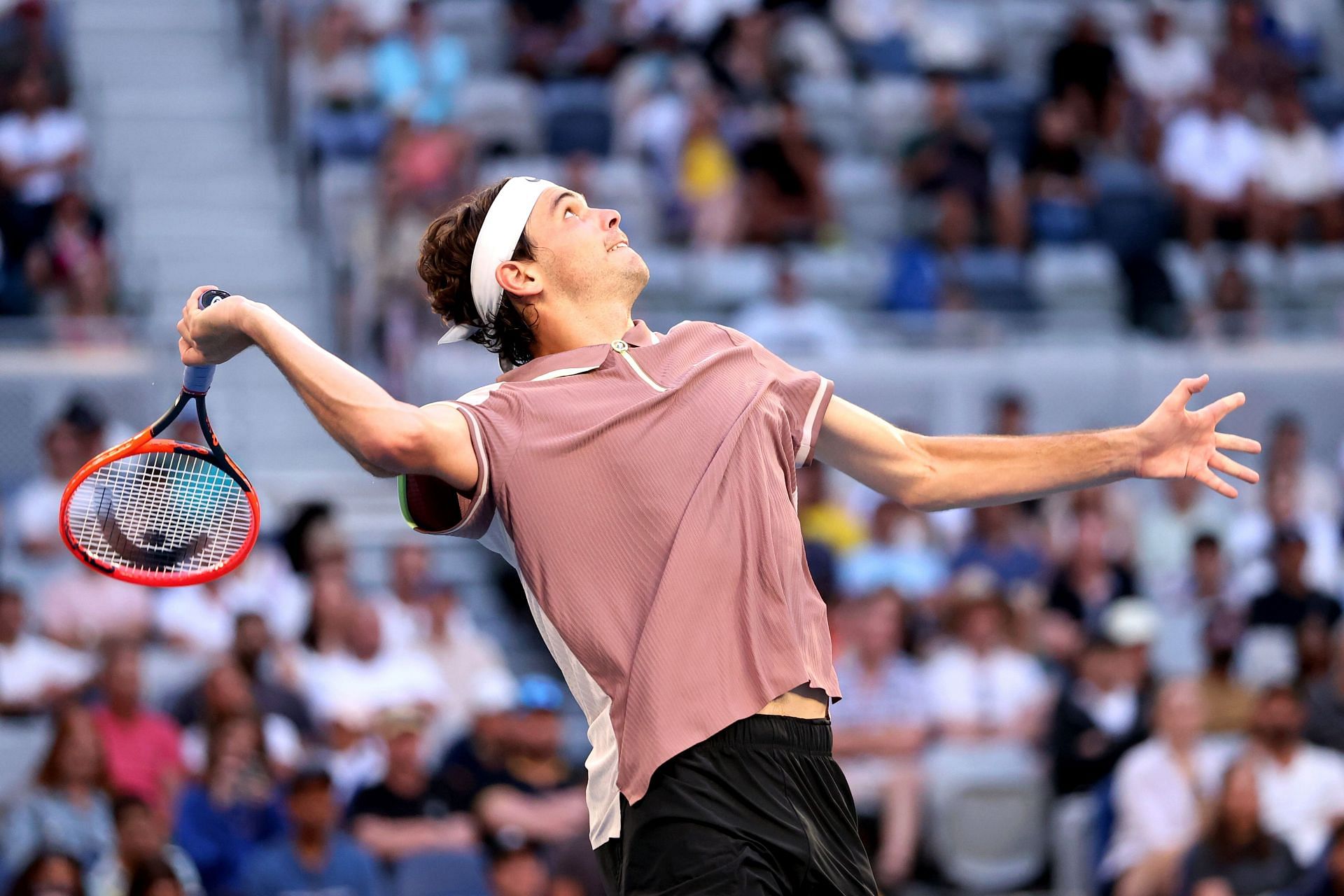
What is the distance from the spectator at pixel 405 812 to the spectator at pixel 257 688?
1.98 feet

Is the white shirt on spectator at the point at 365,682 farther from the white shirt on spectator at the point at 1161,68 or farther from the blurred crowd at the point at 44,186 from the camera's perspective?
the white shirt on spectator at the point at 1161,68

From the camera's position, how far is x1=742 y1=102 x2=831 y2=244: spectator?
1383cm

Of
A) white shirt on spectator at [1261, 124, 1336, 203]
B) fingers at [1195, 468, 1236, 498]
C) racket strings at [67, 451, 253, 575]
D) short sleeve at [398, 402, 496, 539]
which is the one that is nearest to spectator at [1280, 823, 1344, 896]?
fingers at [1195, 468, 1236, 498]

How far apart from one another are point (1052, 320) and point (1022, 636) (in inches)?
129

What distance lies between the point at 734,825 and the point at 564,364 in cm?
93

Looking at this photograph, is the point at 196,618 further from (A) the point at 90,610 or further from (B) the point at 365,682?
(B) the point at 365,682

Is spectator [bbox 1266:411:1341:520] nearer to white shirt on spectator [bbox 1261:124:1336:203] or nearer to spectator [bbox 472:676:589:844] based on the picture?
white shirt on spectator [bbox 1261:124:1336:203]

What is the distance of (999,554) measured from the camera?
38.4 feet

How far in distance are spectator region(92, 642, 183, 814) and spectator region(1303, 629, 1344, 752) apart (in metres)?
5.69

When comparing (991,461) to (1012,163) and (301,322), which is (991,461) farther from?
(1012,163)

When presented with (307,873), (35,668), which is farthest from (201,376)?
(35,668)

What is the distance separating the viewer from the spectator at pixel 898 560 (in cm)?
1142

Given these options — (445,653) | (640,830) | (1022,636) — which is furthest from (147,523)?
(1022,636)

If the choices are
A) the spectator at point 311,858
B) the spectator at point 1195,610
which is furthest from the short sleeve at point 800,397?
the spectator at point 1195,610
